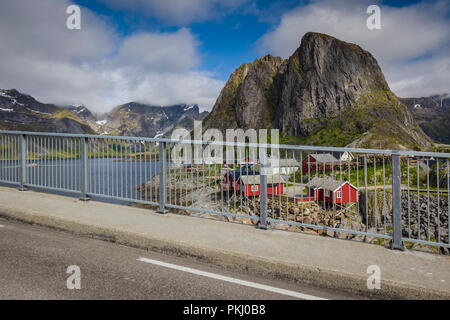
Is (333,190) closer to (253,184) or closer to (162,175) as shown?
(253,184)

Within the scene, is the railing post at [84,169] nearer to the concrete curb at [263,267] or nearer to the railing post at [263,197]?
the concrete curb at [263,267]

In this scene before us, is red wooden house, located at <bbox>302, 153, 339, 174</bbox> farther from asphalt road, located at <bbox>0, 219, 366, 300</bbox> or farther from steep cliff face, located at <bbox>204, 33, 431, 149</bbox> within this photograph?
steep cliff face, located at <bbox>204, 33, 431, 149</bbox>

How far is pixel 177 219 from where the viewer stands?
6.96 m

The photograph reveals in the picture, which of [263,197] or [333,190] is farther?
[263,197]

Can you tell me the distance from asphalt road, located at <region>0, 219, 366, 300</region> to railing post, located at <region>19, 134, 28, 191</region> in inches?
192

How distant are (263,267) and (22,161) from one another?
8.39m

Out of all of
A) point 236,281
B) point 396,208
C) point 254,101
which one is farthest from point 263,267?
point 254,101

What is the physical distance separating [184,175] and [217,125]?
620ft

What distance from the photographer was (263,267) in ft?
14.9

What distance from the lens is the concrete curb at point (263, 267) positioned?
3867 millimetres

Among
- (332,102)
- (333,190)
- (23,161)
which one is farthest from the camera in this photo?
(332,102)

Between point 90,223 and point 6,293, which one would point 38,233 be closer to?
point 90,223

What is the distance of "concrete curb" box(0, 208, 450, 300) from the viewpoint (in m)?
3.87

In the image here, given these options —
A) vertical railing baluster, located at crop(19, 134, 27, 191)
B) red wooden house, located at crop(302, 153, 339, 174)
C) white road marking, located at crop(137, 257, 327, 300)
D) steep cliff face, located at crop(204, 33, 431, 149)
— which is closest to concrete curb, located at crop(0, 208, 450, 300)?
white road marking, located at crop(137, 257, 327, 300)
